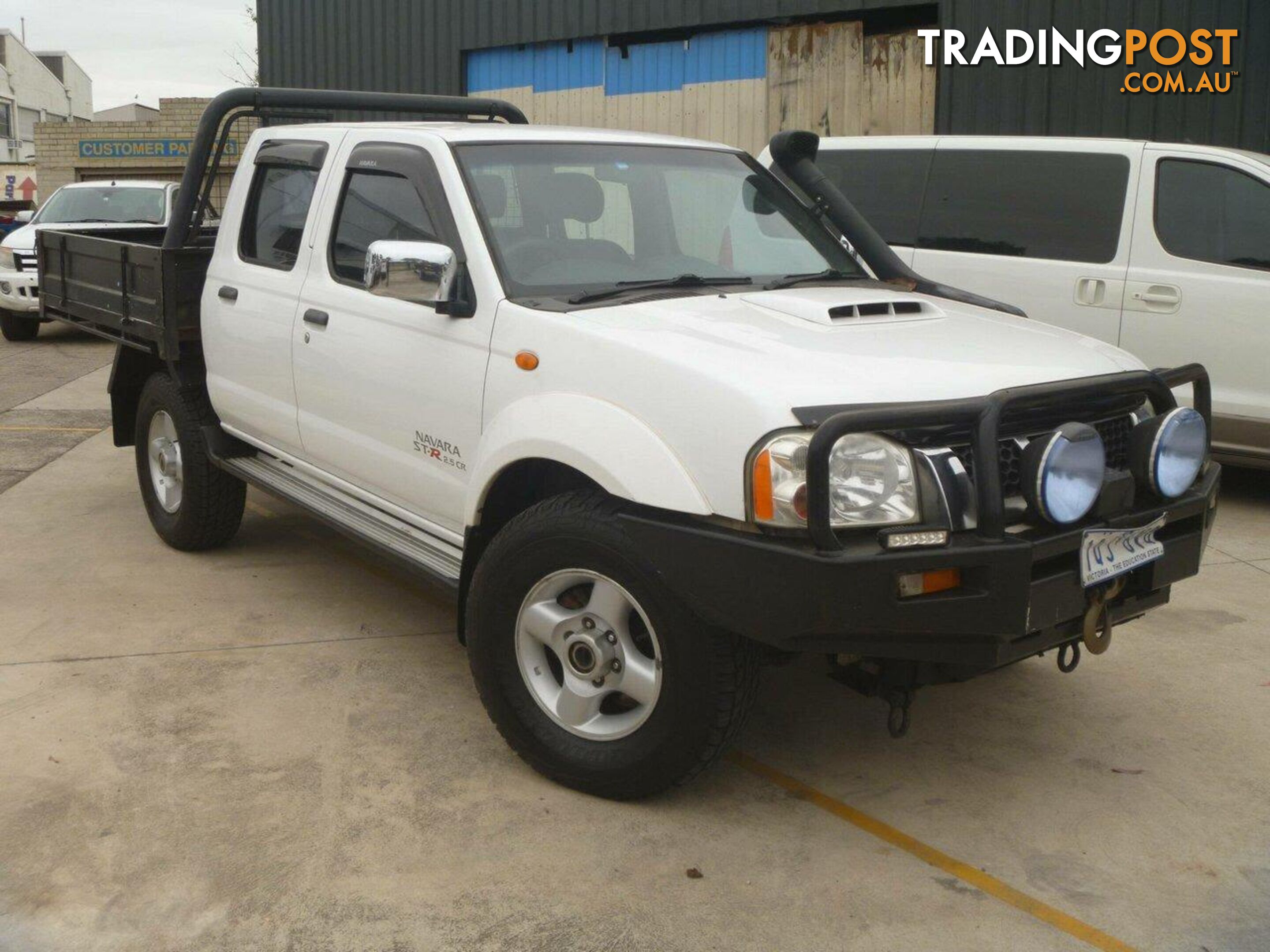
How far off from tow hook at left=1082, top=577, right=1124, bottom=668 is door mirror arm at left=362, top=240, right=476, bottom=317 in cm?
195

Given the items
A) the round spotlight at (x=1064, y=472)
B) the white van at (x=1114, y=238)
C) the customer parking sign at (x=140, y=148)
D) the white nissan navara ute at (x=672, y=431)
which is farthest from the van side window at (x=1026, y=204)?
the customer parking sign at (x=140, y=148)

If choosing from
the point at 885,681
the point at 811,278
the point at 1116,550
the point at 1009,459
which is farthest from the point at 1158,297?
the point at 885,681

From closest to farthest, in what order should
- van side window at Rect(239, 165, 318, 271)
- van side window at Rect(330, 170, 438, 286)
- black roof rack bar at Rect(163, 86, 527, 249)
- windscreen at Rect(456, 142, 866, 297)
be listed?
windscreen at Rect(456, 142, 866, 297)
van side window at Rect(330, 170, 438, 286)
van side window at Rect(239, 165, 318, 271)
black roof rack bar at Rect(163, 86, 527, 249)

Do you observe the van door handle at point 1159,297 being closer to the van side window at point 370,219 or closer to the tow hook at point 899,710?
the tow hook at point 899,710

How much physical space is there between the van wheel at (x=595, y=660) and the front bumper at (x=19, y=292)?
1199 cm

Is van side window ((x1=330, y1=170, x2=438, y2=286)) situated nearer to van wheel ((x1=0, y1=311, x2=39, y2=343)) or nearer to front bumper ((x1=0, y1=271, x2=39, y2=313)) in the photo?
front bumper ((x1=0, y1=271, x2=39, y2=313))

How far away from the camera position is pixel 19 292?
45.9ft

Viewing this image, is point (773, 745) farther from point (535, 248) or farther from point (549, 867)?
point (535, 248)

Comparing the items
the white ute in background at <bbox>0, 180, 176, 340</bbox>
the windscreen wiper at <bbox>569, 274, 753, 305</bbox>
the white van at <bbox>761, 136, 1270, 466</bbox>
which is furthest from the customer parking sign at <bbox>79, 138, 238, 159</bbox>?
the windscreen wiper at <bbox>569, 274, 753, 305</bbox>

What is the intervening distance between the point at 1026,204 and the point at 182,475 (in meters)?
4.82

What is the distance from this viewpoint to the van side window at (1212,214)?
682 centimetres

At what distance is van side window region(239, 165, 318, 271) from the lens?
5051mm

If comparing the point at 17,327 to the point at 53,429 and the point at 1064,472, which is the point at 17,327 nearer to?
the point at 53,429

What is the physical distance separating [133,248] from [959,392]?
414 centimetres
